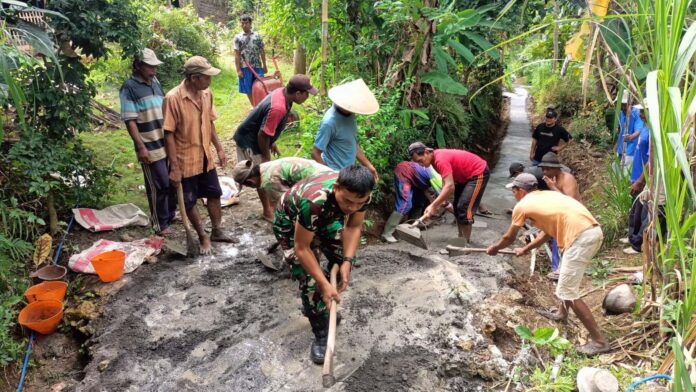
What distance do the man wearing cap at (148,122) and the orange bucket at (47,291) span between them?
109 cm

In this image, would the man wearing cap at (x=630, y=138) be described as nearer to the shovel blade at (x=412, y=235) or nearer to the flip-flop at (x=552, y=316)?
the flip-flop at (x=552, y=316)

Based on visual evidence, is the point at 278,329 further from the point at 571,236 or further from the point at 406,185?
the point at 406,185

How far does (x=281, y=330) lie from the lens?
3320mm

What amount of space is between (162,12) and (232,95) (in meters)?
2.82

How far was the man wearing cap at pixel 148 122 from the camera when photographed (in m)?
3.98

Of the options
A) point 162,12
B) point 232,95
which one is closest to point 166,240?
point 232,95

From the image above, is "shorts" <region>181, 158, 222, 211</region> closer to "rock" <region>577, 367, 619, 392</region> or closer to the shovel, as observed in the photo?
the shovel

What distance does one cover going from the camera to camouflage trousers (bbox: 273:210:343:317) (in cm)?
288

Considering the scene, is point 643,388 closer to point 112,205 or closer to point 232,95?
point 112,205

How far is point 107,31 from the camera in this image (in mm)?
4051

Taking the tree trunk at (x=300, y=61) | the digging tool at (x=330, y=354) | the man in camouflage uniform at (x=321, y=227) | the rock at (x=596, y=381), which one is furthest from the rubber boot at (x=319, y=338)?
the tree trunk at (x=300, y=61)

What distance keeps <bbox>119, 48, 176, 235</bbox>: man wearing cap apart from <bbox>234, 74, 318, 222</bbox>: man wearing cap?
2.60 feet

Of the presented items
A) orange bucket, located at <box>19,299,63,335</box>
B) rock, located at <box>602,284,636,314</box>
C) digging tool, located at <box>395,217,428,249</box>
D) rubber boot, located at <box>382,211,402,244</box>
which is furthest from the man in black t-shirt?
orange bucket, located at <box>19,299,63,335</box>

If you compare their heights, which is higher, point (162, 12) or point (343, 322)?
point (162, 12)
